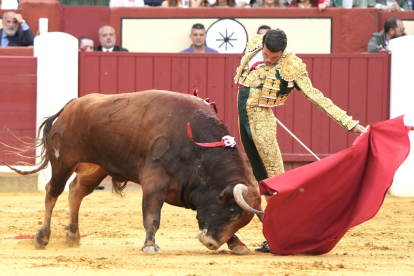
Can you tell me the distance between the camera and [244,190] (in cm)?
456

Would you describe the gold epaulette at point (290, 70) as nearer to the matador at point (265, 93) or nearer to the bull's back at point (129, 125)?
the matador at point (265, 93)

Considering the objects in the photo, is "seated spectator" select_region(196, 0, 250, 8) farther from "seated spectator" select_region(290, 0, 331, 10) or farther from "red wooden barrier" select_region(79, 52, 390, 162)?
"red wooden barrier" select_region(79, 52, 390, 162)

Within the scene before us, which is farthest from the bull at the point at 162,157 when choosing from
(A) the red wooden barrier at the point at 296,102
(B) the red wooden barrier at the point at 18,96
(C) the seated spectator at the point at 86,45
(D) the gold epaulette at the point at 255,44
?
(C) the seated spectator at the point at 86,45

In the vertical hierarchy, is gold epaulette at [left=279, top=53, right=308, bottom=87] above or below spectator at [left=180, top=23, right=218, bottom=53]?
below

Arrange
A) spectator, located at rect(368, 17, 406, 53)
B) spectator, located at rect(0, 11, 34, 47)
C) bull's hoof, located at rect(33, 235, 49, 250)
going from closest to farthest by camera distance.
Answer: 1. bull's hoof, located at rect(33, 235, 49, 250)
2. spectator, located at rect(368, 17, 406, 53)
3. spectator, located at rect(0, 11, 34, 47)

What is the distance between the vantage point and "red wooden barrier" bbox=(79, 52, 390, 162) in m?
9.24

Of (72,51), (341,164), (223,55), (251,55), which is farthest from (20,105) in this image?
(341,164)

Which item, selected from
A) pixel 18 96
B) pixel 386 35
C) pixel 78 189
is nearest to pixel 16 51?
pixel 18 96

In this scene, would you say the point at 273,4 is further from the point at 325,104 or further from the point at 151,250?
the point at 151,250

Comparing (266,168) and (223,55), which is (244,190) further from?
(223,55)

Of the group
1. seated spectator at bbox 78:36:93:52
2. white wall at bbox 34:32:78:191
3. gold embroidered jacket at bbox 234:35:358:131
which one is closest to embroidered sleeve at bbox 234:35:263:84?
gold embroidered jacket at bbox 234:35:358:131

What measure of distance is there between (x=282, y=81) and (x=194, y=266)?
1342mm

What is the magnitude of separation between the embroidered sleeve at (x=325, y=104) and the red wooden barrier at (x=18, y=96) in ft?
16.3

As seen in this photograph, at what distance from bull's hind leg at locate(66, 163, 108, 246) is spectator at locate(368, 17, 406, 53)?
16.4ft
